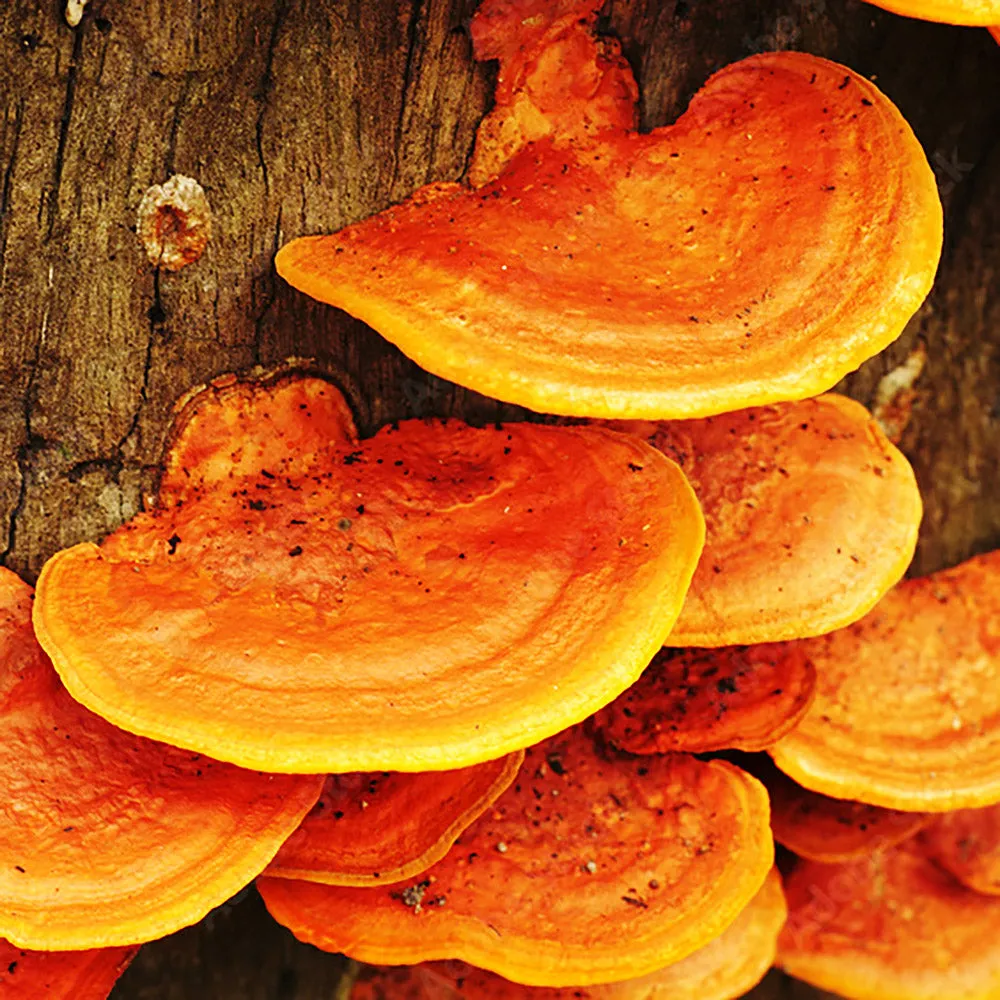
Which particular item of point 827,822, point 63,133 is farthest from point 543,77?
point 827,822

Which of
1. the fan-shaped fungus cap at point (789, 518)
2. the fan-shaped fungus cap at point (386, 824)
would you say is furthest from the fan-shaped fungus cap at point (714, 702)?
the fan-shaped fungus cap at point (386, 824)

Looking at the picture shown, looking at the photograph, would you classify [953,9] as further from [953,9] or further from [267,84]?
[267,84]

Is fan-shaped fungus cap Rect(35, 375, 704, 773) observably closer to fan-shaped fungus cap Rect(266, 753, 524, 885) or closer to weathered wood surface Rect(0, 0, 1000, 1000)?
weathered wood surface Rect(0, 0, 1000, 1000)

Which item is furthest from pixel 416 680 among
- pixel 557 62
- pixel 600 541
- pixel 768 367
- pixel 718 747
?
pixel 557 62

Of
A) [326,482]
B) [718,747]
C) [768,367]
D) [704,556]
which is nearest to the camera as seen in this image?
[768,367]

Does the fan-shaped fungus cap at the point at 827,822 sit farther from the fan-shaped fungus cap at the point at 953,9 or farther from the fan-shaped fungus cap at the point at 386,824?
the fan-shaped fungus cap at the point at 953,9

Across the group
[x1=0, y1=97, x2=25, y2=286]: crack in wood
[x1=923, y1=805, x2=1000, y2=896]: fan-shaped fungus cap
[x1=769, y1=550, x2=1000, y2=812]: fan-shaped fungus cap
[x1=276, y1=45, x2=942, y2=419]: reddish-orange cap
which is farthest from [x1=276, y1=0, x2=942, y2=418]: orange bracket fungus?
[x1=923, y1=805, x2=1000, y2=896]: fan-shaped fungus cap

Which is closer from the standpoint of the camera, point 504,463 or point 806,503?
point 504,463

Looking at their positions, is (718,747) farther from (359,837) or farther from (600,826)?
(359,837)
